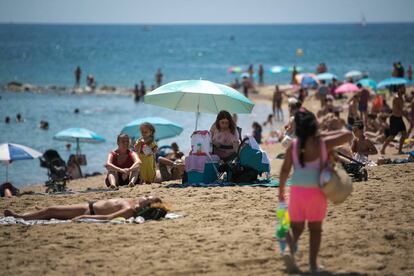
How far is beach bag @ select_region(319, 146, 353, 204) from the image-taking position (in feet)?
19.4

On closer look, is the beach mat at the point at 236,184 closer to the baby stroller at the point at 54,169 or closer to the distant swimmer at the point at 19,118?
the baby stroller at the point at 54,169

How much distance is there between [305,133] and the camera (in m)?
5.98

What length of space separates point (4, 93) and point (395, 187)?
30790 millimetres

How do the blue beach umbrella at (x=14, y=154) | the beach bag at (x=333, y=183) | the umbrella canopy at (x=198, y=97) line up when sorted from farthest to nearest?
the blue beach umbrella at (x=14, y=154)
the umbrella canopy at (x=198, y=97)
the beach bag at (x=333, y=183)

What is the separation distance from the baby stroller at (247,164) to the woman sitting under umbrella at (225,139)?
6.4 inches

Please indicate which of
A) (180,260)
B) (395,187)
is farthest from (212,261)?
(395,187)

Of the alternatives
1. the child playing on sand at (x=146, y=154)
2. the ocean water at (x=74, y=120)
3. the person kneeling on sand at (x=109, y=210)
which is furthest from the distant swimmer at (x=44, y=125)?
the person kneeling on sand at (x=109, y=210)

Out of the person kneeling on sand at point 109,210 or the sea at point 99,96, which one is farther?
the sea at point 99,96

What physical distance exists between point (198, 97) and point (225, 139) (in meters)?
1.17

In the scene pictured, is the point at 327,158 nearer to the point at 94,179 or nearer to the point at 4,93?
the point at 94,179

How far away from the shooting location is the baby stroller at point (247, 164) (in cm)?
1035

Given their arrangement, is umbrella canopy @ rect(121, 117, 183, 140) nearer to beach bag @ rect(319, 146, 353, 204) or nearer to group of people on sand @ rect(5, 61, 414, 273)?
group of people on sand @ rect(5, 61, 414, 273)

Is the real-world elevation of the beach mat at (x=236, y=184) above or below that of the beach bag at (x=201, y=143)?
below

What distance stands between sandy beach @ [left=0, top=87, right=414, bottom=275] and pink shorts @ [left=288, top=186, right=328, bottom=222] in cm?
51
